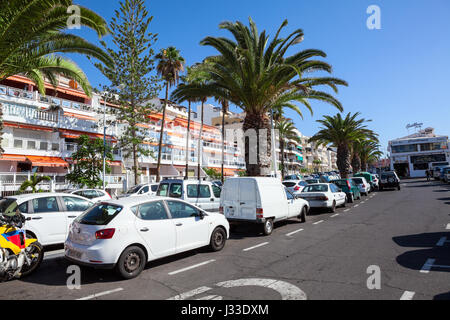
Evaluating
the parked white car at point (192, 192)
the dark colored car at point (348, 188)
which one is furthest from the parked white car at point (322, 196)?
the parked white car at point (192, 192)

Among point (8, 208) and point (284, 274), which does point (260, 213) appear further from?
point (8, 208)

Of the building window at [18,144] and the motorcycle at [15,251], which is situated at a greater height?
the building window at [18,144]

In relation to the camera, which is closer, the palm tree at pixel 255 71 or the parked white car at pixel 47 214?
the parked white car at pixel 47 214

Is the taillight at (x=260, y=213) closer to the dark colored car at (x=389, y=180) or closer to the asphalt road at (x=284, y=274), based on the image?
the asphalt road at (x=284, y=274)

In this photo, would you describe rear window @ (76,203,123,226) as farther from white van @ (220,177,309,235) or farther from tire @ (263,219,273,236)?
tire @ (263,219,273,236)

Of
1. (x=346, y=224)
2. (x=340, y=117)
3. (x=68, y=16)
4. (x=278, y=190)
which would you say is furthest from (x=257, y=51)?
(x=340, y=117)

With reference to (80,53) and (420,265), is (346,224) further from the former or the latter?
(80,53)

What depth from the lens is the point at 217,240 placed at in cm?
735

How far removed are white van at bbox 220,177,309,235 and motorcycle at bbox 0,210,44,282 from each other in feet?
19.1

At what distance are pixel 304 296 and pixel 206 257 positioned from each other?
9.94 ft

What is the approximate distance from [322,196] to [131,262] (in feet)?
37.8

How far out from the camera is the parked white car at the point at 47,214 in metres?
6.87

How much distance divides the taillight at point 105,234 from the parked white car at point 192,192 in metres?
5.74

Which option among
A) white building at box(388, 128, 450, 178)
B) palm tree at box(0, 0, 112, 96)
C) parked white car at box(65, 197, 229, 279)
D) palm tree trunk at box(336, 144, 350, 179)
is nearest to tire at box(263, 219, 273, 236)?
parked white car at box(65, 197, 229, 279)
